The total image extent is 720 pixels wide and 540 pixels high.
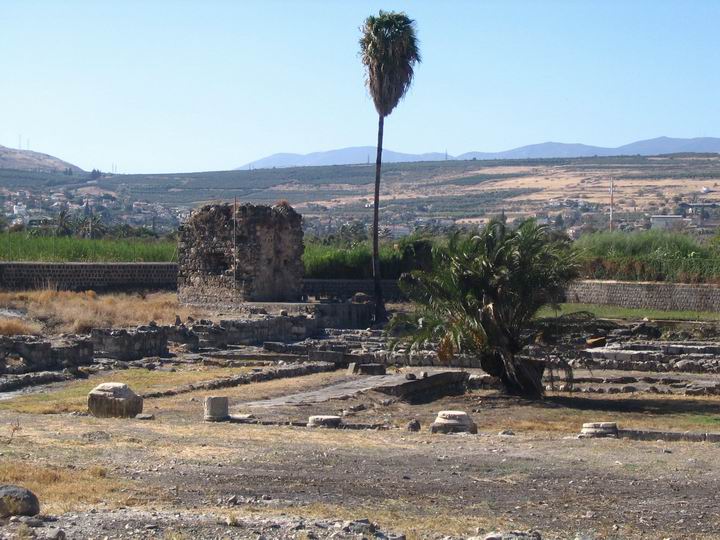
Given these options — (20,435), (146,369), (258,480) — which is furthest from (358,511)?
(146,369)

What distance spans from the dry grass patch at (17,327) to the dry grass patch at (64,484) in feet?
56.1

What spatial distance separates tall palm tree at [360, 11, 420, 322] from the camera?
44.5 m

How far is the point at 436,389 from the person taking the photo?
24.3 meters

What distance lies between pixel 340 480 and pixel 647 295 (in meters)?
33.2

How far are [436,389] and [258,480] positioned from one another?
12.5 meters

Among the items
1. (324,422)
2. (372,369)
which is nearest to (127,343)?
(372,369)

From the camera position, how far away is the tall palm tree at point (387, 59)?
4450cm

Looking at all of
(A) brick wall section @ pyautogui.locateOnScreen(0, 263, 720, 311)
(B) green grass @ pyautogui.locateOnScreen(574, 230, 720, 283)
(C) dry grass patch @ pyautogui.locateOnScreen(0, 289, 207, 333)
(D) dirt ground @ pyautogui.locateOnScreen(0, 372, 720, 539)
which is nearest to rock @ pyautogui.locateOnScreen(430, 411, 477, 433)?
(D) dirt ground @ pyautogui.locateOnScreen(0, 372, 720, 539)

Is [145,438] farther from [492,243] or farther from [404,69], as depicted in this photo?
[404,69]

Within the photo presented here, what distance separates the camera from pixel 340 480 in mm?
12195

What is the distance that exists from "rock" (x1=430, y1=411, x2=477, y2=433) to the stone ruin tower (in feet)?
79.8

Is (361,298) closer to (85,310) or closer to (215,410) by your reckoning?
(85,310)

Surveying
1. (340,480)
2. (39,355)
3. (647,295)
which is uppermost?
(340,480)

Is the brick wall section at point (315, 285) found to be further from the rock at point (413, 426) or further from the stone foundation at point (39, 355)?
the rock at point (413, 426)
